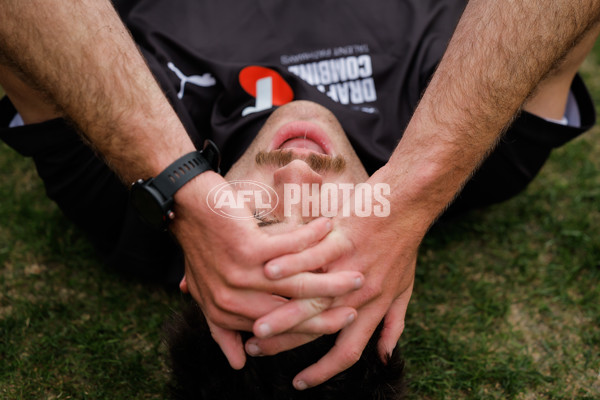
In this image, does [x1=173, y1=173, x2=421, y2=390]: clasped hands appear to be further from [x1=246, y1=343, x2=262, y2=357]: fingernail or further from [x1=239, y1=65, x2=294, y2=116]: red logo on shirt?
[x1=239, y1=65, x2=294, y2=116]: red logo on shirt

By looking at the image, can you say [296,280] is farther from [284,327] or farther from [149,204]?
[149,204]

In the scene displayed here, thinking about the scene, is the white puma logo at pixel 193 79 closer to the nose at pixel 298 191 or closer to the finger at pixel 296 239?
the nose at pixel 298 191

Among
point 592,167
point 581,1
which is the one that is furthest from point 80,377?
point 592,167

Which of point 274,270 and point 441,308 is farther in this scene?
point 441,308

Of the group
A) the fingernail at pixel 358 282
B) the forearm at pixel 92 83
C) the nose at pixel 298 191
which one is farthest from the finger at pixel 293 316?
the forearm at pixel 92 83

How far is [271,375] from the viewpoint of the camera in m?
1.87

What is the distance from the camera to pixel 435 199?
1.98m

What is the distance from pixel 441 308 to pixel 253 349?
1.14m

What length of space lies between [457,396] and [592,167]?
1867mm

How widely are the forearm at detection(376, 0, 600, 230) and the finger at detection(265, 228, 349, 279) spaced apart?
307mm

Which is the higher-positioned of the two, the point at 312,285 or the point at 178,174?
the point at 178,174

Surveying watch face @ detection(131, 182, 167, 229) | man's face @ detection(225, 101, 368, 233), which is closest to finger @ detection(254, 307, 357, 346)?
man's face @ detection(225, 101, 368, 233)

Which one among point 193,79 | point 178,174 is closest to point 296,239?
point 178,174

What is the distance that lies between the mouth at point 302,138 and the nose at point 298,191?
22 cm
